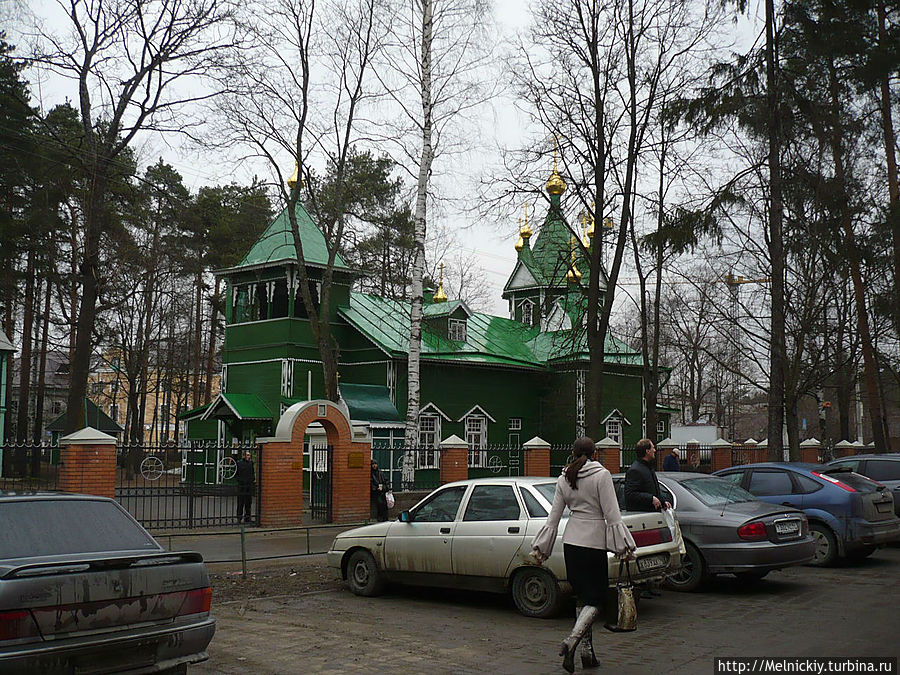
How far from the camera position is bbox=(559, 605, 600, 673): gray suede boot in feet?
23.1

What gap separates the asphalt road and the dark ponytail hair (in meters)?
1.58

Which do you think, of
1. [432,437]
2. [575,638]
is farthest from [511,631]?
[432,437]

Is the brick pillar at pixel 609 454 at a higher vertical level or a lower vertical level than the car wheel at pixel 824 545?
higher

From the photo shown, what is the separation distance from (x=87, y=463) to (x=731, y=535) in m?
11.5

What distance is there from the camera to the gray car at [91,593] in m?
5.46

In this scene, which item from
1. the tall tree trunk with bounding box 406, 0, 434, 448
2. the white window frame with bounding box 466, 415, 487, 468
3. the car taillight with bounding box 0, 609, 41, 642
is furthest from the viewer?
the white window frame with bounding box 466, 415, 487, 468

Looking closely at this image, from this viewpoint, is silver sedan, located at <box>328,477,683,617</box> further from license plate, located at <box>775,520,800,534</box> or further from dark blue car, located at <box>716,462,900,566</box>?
dark blue car, located at <box>716,462,900,566</box>

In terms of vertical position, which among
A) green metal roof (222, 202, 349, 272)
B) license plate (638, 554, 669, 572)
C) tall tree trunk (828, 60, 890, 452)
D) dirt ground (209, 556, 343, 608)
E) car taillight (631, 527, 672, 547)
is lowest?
dirt ground (209, 556, 343, 608)

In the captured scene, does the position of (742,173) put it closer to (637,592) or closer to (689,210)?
(689,210)

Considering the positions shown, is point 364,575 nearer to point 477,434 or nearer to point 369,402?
point 369,402

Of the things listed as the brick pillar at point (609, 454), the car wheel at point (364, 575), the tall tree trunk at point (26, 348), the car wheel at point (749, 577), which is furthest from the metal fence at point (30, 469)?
the brick pillar at point (609, 454)

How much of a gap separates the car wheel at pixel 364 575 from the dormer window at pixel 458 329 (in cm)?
2746

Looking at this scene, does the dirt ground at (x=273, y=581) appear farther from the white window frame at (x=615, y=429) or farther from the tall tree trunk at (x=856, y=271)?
the white window frame at (x=615, y=429)

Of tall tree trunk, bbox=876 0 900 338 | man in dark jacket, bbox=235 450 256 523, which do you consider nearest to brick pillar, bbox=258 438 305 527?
man in dark jacket, bbox=235 450 256 523
